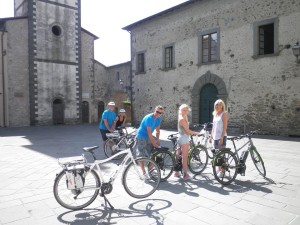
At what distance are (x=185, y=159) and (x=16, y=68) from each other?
18.7m

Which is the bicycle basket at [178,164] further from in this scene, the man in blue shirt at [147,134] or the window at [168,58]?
the window at [168,58]

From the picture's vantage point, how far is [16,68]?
20.4 m

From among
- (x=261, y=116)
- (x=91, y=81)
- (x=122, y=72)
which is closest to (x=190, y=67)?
(x=261, y=116)

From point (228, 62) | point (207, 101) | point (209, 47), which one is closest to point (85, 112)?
point (207, 101)

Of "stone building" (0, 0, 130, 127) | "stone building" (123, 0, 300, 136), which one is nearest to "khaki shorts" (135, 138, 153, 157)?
"stone building" (123, 0, 300, 136)

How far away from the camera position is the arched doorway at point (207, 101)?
15953 millimetres

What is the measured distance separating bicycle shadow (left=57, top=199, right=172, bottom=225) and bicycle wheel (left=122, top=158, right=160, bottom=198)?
303 millimetres

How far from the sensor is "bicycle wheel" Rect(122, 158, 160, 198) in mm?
4543

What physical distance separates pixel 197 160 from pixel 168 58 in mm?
13145

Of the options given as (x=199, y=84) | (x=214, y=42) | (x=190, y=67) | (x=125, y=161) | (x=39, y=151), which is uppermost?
(x=214, y=42)

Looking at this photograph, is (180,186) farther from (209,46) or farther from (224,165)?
(209,46)

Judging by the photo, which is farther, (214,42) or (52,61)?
(52,61)

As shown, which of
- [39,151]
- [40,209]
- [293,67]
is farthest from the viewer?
[293,67]

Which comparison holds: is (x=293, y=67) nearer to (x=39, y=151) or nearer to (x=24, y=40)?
(x=39, y=151)
